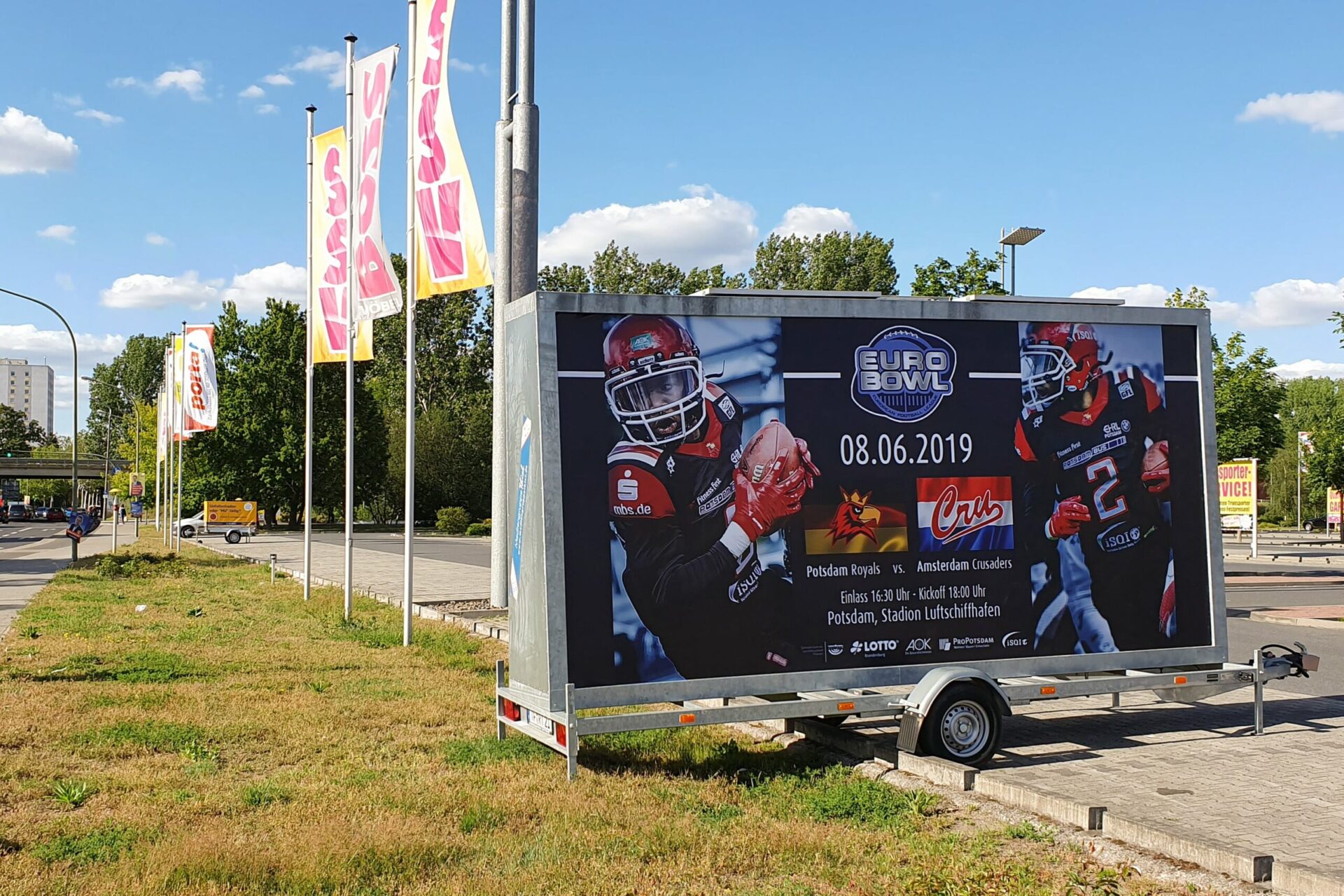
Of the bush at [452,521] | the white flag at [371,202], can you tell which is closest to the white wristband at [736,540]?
the white flag at [371,202]

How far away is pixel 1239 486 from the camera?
34.2 metres

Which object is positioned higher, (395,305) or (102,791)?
(395,305)

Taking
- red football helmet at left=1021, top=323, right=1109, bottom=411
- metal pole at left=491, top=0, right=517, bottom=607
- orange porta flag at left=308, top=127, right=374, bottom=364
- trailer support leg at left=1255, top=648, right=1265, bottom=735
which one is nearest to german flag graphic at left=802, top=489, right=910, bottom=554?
red football helmet at left=1021, top=323, right=1109, bottom=411

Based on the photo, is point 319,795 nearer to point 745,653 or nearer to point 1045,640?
point 745,653

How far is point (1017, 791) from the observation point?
6.65 metres

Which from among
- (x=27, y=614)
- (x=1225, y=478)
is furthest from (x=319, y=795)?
(x=1225, y=478)

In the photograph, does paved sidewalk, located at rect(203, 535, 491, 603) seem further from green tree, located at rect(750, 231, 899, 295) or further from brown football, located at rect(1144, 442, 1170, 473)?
green tree, located at rect(750, 231, 899, 295)

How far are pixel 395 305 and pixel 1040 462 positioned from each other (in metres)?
10.5

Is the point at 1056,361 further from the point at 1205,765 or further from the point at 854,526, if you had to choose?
the point at 1205,765

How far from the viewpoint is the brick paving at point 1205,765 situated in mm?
6199

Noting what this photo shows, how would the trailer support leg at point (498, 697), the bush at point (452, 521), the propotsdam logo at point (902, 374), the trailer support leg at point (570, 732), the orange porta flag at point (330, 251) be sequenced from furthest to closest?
the bush at point (452, 521) → the orange porta flag at point (330, 251) → the trailer support leg at point (498, 697) → the propotsdam logo at point (902, 374) → the trailer support leg at point (570, 732)

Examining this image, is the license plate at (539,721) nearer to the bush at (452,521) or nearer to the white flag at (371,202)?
the white flag at (371,202)

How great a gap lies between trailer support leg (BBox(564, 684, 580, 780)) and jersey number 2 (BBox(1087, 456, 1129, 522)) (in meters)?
4.13

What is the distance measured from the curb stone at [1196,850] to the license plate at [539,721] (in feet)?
11.0
